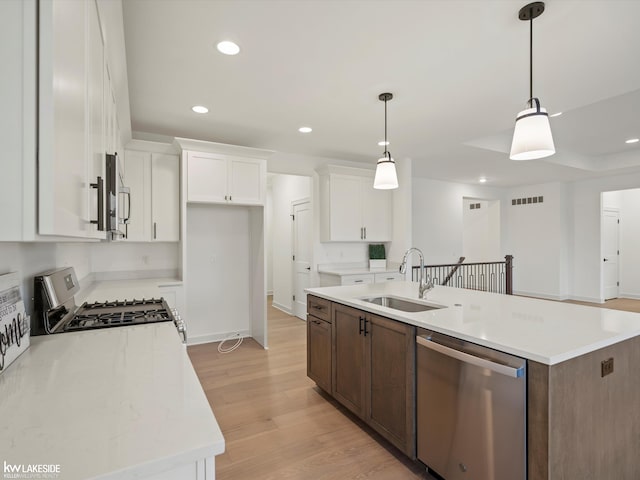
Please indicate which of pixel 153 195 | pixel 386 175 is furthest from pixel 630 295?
pixel 153 195

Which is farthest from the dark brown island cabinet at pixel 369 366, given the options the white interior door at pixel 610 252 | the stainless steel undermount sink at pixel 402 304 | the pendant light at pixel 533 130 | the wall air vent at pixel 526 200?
the white interior door at pixel 610 252

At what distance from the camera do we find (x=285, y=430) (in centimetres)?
243

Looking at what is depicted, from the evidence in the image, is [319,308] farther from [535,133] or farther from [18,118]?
[18,118]

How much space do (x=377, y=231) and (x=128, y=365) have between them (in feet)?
14.7

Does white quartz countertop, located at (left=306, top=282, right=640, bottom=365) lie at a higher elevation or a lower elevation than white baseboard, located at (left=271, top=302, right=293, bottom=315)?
higher

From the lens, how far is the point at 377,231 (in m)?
5.35

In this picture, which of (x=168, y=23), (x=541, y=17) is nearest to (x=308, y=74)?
(x=168, y=23)

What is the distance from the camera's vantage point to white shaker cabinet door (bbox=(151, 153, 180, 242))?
3773 mm

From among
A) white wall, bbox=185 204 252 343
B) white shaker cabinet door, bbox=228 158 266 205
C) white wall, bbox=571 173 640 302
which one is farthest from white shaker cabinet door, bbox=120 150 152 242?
white wall, bbox=571 173 640 302

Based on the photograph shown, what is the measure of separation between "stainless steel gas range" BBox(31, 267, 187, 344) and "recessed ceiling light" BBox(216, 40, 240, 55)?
1707 millimetres

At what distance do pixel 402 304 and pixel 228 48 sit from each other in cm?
226

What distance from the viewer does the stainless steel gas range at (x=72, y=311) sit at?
1616mm

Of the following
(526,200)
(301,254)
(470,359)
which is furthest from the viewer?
(526,200)

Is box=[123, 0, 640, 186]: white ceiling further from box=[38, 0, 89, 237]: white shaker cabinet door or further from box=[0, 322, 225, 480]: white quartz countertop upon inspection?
Answer: box=[0, 322, 225, 480]: white quartz countertop
